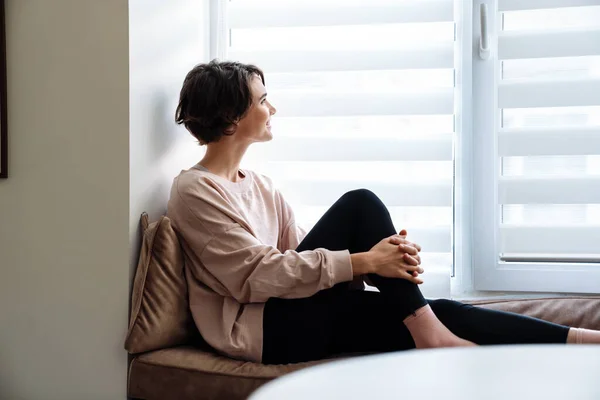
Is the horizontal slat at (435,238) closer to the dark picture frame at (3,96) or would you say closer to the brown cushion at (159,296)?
the brown cushion at (159,296)

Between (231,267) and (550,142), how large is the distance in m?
1.17

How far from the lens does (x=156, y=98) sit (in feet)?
6.82

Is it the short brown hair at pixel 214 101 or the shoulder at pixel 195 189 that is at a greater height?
the short brown hair at pixel 214 101

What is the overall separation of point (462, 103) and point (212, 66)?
89cm

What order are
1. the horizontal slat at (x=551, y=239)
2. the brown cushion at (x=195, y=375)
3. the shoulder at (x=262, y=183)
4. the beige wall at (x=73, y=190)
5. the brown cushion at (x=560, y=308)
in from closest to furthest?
the brown cushion at (x=195, y=375), the beige wall at (x=73, y=190), the brown cushion at (x=560, y=308), the shoulder at (x=262, y=183), the horizontal slat at (x=551, y=239)

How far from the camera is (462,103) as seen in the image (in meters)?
2.39

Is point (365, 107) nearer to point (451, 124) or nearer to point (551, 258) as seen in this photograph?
point (451, 124)

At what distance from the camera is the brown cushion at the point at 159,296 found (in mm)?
1818

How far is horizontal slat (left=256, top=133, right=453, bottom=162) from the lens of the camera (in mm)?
2342

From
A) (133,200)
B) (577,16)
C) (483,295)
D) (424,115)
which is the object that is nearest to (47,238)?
(133,200)

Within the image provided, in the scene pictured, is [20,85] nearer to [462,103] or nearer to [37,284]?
[37,284]

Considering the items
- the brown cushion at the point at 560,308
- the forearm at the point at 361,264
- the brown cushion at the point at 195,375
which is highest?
the forearm at the point at 361,264

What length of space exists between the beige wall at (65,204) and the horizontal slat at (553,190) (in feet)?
4.17

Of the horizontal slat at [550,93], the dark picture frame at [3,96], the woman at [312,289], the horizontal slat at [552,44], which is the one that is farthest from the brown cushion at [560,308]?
the dark picture frame at [3,96]
